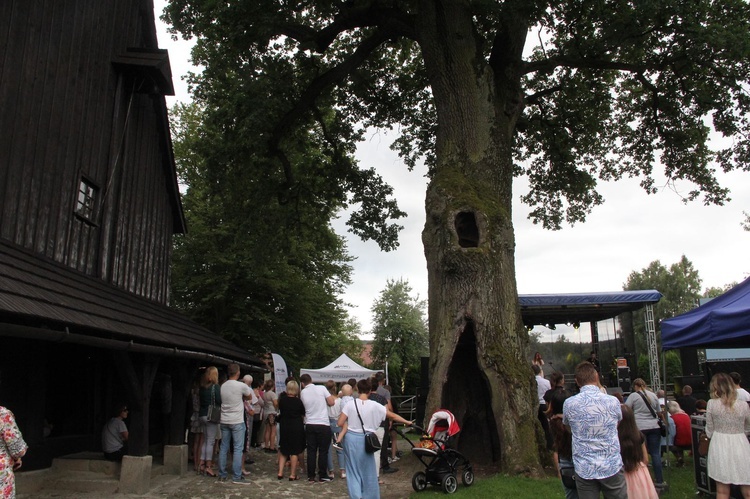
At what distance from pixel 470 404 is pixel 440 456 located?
8.50 feet

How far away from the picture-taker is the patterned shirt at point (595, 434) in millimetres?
5133

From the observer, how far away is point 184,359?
11234 millimetres

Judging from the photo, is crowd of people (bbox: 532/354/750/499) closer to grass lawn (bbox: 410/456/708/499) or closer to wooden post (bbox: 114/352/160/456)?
grass lawn (bbox: 410/456/708/499)

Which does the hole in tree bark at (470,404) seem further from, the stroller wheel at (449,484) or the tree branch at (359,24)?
the tree branch at (359,24)

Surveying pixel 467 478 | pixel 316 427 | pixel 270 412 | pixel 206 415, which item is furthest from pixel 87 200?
pixel 467 478

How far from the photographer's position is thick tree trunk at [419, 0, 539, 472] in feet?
32.7

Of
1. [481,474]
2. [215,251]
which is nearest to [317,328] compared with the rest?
[215,251]

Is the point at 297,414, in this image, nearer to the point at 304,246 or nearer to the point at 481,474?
the point at 481,474

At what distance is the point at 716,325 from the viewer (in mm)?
7734

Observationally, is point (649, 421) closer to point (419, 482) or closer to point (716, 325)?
point (716, 325)

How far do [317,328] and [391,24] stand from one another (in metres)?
19.0

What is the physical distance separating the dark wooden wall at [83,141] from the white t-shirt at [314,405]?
4.83 metres

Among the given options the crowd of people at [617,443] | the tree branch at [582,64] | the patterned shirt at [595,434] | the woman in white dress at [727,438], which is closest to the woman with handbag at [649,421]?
the crowd of people at [617,443]

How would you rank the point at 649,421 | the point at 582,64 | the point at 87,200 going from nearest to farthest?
1. the point at 649,421
2. the point at 87,200
3. the point at 582,64
